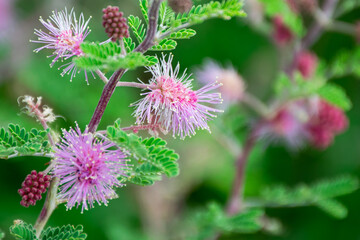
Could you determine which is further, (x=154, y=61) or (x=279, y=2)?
(x=279, y=2)

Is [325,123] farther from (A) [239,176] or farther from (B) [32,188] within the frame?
(B) [32,188]

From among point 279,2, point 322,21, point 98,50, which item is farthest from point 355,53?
point 98,50

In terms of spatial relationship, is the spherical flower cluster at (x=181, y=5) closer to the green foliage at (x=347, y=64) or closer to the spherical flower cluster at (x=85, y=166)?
the spherical flower cluster at (x=85, y=166)

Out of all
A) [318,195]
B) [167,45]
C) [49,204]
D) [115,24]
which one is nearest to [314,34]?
[318,195]

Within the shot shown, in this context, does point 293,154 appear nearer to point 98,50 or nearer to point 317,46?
point 317,46

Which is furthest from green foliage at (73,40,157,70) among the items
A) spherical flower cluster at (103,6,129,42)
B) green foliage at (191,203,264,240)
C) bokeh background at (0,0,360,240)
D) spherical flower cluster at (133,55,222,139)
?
bokeh background at (0,0,360,240)

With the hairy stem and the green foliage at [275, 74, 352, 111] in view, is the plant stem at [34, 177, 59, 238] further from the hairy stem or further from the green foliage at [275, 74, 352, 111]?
the hairy stem
